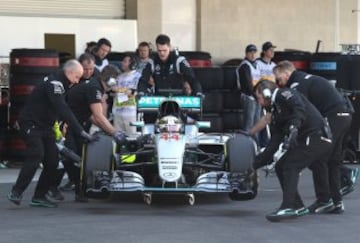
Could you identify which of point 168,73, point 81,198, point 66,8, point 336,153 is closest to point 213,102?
point 168,73

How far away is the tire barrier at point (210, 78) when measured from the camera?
608 inches

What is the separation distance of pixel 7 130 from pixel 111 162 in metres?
5.40

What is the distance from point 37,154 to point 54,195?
0.98m

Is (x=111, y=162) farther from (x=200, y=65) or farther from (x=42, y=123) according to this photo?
(x=200, y=65)

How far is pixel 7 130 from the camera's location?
14461mm

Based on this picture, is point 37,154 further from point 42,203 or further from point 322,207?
point 322,207

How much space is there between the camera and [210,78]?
15.5 meters

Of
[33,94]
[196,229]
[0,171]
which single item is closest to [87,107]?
[33,94]

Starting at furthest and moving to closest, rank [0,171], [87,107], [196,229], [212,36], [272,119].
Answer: [212,36] < [0,171] < [87,107] < [272,119] < [196,229]

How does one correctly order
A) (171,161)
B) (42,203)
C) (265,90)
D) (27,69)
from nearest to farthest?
1. (265,90)
2. (171,161)
3. (42,203)
4. (27,69)

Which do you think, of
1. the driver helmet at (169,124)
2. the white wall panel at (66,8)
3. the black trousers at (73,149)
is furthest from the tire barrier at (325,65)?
the black trousers at (73,149)

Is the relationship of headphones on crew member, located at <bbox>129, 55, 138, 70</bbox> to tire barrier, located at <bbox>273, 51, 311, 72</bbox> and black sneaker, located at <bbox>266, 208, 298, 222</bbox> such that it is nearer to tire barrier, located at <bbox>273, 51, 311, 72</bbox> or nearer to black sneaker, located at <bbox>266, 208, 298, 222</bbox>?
black sneaker, located at <bbox>266, 208, 298, 222</bbox>

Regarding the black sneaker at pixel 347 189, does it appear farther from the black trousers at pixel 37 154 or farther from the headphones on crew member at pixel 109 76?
the black trousers at pixel 37 154

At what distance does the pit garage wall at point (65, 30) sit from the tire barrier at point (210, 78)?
3.45m
